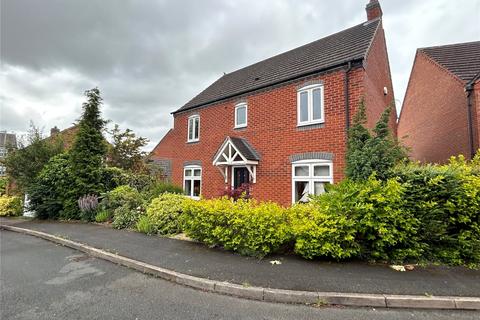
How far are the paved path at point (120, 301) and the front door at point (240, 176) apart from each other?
6.52 metres

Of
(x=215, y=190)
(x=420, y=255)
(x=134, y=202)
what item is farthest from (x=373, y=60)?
(x=134, y=202)

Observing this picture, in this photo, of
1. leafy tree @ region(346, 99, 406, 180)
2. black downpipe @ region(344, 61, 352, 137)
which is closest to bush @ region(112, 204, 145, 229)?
leafy tree @ region(346, 99, 406, 180)

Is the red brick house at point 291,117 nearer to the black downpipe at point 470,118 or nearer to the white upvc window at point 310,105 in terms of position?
the white upvc window at point 310,105

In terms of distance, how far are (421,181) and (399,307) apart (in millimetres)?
2608

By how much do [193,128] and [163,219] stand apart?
715 centimetres

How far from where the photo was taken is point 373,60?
9.70 m

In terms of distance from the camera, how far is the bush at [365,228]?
455cm

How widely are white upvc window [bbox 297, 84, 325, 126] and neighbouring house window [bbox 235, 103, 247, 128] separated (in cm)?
275

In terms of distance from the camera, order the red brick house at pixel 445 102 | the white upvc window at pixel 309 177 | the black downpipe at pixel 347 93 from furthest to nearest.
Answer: the red brick house at pixel 445 102 < the white upvc window at pixel 309 177 < the black downpipe at pixel 347 93

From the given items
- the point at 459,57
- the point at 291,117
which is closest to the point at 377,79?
the point at 291,117

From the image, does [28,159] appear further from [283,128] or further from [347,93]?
[347,93]

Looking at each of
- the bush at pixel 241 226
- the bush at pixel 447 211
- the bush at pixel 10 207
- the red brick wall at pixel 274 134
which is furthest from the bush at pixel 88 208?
the bush at pixel 447 211

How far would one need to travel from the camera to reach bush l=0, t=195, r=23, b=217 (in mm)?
12828

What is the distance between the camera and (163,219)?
7.49m
